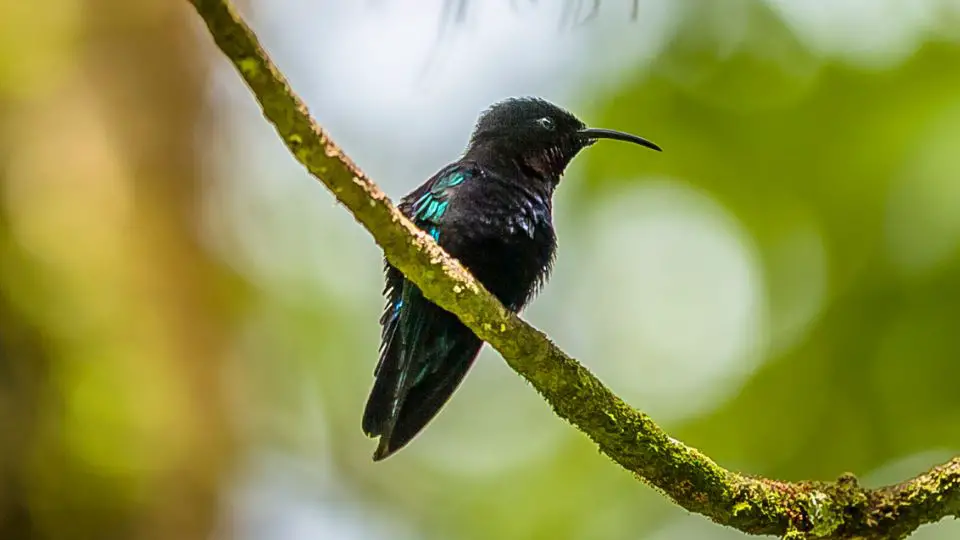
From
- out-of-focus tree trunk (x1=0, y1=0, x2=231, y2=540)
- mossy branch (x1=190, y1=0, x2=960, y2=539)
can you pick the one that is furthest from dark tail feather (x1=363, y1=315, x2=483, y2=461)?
out-of-focus tree trunk (x1=0, y1=0, x2=231, y2=540)

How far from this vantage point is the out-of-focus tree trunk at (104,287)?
371 cm

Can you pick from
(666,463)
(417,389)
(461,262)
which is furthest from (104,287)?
(666,463)

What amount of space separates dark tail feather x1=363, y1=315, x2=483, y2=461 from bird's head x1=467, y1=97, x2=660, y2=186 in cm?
75

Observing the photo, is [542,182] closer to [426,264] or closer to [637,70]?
[426,264]

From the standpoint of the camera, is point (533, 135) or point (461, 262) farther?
point (533, 135)

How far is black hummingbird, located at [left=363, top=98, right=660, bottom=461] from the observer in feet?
9.63

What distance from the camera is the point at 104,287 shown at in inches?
157

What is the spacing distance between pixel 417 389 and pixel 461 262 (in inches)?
16.2

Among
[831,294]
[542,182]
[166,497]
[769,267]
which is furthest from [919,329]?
[166,497]

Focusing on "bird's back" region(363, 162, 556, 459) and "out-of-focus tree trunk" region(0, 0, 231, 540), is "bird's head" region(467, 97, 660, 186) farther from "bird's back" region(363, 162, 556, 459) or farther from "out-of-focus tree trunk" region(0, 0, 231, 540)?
"out-of-focus tree trunk" region(0, 0, 231, 540)

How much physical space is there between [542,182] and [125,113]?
1854 millimetres

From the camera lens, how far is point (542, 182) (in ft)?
11.5

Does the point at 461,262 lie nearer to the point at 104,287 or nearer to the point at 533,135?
the point at 533,135

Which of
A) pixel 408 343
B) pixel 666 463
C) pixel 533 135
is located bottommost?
pixel 666 463
